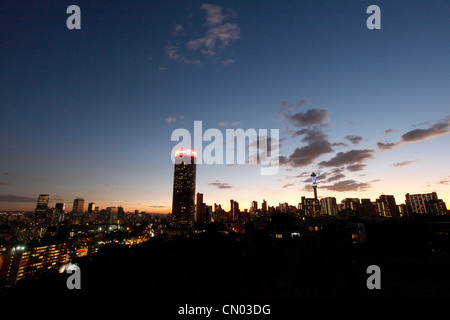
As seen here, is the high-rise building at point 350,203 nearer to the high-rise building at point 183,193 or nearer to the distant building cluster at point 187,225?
Answer: the distant building cluster at point 187,225

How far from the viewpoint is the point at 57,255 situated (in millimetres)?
94688

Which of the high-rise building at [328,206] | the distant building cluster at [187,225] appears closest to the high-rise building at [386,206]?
the distant building cluster at [187,225]

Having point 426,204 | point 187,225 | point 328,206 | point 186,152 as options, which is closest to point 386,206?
point 426,204

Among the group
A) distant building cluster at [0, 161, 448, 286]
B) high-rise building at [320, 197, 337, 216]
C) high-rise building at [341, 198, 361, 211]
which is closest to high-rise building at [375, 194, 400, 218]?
distant building cluster at [0, 161, 448, 286]

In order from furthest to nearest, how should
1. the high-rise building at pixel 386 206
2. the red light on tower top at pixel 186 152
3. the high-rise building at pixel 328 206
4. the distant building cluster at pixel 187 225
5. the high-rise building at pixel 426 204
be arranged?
the red light on tower top at pixel 186 152, the high-rise building at pixel 328 206, the high-rise building at pixel 386 206, the high-rise building at pixel 426 204, the distant building cluster at pixel 187 225

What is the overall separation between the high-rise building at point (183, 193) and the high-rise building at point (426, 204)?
158245 millimetres

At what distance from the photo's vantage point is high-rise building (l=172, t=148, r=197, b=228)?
193 meters

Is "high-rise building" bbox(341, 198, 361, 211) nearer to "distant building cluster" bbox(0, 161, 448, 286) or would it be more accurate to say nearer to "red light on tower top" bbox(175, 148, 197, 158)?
"distant building cluster" bbox(0, 161, 448, 286)

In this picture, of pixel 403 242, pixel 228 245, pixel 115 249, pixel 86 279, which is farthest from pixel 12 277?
pixel 403 242

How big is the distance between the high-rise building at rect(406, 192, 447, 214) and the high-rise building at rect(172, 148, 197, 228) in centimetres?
15825

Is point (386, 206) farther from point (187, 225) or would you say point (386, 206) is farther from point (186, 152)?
point (187, 225)

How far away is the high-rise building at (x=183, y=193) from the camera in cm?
19275
